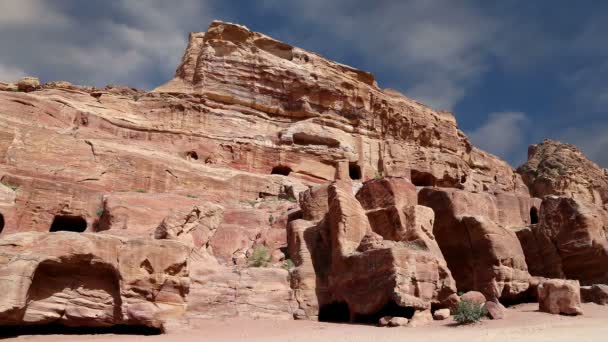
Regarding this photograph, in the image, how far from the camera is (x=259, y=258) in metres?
17.9

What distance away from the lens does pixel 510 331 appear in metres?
12.2

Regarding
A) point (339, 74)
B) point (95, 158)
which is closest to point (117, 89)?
point (95, 158)

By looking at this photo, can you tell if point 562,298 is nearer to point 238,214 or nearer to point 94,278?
point 238,214

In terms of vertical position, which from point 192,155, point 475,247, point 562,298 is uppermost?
point 192,155

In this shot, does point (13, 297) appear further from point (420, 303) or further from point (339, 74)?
point (339, 74)

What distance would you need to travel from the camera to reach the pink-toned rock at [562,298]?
15661 millimetres

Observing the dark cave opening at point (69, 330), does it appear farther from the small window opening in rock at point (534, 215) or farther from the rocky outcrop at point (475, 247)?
the small window opening in rock at point (534, 215)

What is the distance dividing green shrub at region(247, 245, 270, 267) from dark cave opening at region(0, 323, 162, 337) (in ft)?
16.0

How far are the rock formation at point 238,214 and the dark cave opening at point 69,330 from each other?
0.34m

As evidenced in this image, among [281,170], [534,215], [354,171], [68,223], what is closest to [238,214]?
[68,223]

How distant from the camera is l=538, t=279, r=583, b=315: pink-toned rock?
15.7m


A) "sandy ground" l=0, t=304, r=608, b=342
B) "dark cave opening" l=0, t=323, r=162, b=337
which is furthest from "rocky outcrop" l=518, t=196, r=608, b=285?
"dark cave opening" l=0, t=323, r=162, b=337

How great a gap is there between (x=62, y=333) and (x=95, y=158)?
12379mm

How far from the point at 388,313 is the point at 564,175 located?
37.6m
